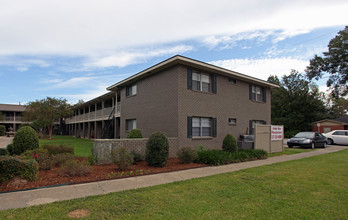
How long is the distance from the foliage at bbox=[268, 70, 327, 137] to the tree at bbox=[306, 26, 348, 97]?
13.2 metres

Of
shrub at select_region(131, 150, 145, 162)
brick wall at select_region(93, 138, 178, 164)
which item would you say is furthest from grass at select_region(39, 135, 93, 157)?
shrub at select_region(131, 150, 145, 162)

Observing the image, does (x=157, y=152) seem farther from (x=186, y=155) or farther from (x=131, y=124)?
(x=131, y=124)

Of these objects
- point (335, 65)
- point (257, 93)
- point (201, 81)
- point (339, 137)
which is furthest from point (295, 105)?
point (201, 81)

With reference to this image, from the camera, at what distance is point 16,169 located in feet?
20.6

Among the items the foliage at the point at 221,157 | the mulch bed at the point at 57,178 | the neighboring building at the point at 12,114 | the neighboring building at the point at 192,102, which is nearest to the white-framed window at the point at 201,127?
the neighboring building at the point at 192,102

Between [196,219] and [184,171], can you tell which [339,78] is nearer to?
[184,171]

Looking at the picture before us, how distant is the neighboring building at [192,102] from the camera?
42.3 ft

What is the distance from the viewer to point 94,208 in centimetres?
452

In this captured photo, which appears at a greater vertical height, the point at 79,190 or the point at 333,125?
the point at 333,125

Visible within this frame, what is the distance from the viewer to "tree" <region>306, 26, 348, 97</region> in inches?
1022

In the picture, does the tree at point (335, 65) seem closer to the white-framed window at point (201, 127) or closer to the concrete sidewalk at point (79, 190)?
the white-framed window at point (201, 127)

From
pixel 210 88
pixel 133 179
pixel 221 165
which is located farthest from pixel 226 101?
pixel 133 179

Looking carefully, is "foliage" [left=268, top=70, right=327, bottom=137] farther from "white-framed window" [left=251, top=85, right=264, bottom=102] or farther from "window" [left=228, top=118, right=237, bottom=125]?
"window" [left=228, top=118, right=237, bottom=125]

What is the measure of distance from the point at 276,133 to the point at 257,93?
4.33m
